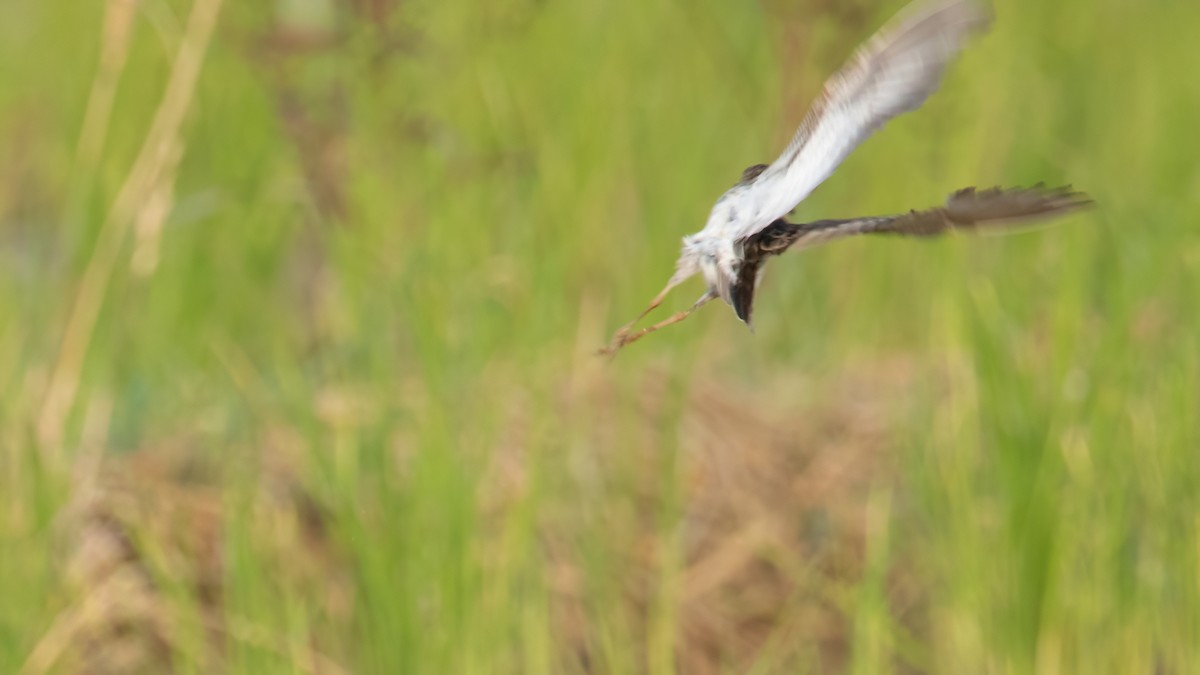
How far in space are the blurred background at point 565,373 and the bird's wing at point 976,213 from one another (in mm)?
966

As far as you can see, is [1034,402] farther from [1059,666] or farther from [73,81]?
[73,81]

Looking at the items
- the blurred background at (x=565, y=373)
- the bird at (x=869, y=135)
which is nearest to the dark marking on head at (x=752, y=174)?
→ the bird at (x=869, y=135)

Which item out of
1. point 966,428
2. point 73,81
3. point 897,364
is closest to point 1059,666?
point 966,428

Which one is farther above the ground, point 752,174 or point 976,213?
point 752,174

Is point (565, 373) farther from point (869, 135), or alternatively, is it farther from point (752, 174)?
point (869, 135)

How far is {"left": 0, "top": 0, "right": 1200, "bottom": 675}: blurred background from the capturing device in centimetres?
174

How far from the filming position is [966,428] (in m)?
1.87

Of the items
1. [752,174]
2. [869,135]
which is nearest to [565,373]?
[752,174]

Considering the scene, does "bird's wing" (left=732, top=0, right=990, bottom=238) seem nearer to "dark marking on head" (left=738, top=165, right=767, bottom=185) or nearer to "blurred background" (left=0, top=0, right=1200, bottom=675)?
"dark marking on head" (left=738, top=165, right=767, bottom=185)

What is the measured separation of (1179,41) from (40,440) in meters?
2.80

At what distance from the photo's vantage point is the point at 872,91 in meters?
0.76

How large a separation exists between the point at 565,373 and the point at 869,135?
1704 mm

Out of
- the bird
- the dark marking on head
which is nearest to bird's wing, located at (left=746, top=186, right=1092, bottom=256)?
the bird

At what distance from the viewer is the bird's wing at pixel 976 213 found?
2.31ft
